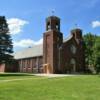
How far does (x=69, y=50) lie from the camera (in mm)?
61969

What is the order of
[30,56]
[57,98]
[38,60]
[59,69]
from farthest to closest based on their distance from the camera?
1. [30,56]
2. [38,60]
3. [59,69]
4. [57,98]

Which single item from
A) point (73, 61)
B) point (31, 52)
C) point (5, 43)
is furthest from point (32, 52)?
point (5, 43)

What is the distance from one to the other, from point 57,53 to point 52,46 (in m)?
1.94

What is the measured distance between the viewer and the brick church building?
193 ft

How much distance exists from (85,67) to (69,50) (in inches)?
297

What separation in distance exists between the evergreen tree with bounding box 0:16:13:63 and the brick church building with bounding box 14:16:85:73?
11.3 metres

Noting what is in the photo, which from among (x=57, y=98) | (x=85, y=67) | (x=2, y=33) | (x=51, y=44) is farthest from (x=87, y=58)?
(x=57, y=98)

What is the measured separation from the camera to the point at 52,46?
5881cm

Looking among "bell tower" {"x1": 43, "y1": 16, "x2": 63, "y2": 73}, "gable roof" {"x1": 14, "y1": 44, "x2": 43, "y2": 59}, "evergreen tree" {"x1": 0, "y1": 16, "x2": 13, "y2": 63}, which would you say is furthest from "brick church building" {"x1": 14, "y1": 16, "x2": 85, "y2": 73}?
"evergreen tree" {"x1": 0, "y1": 16, "x2": 13, "y2": 63}

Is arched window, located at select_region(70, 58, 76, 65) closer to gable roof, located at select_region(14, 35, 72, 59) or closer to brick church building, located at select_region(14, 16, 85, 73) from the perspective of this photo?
brick church building, located at select_region(14, 16, 85, 73)

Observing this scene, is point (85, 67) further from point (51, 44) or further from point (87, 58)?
point (51, 44)

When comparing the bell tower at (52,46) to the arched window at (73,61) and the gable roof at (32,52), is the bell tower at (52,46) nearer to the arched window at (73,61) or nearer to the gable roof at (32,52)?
the gable roof at (32,52)

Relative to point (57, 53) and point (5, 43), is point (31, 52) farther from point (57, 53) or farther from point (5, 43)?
point (5, 43)

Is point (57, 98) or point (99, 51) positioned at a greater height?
point (99, 51)
